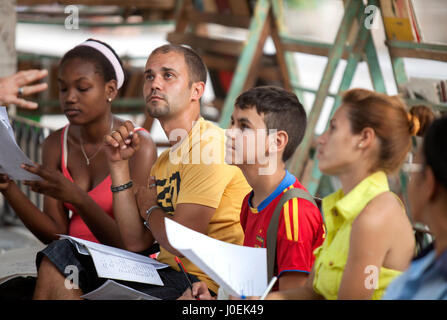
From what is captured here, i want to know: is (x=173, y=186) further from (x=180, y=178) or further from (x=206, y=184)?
(x=206, y=184)

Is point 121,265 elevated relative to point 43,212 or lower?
lower

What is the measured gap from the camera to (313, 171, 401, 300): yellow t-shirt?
6.33 feet

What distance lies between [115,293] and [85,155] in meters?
1.10

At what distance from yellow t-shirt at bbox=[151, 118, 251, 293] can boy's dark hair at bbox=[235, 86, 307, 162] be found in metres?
0.29

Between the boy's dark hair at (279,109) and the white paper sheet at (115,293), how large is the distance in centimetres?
71

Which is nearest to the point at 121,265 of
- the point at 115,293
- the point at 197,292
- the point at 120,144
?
the point at 115,293

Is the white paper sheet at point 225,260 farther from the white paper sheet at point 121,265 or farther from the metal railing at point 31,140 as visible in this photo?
the metal railing at point 31,140

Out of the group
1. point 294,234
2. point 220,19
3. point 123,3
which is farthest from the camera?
point 123,3

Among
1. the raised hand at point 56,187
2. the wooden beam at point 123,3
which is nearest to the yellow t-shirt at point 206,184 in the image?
the raised hand at point 56,187

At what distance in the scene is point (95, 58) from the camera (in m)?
3.24

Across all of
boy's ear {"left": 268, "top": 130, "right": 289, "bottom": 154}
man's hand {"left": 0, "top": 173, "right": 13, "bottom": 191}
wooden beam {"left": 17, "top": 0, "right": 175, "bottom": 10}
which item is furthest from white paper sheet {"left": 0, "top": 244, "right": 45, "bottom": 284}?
wooden beam {"left": 17, "top": 0, "right": 175, "bottom": 10}

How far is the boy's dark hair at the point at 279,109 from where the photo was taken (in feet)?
7.89
